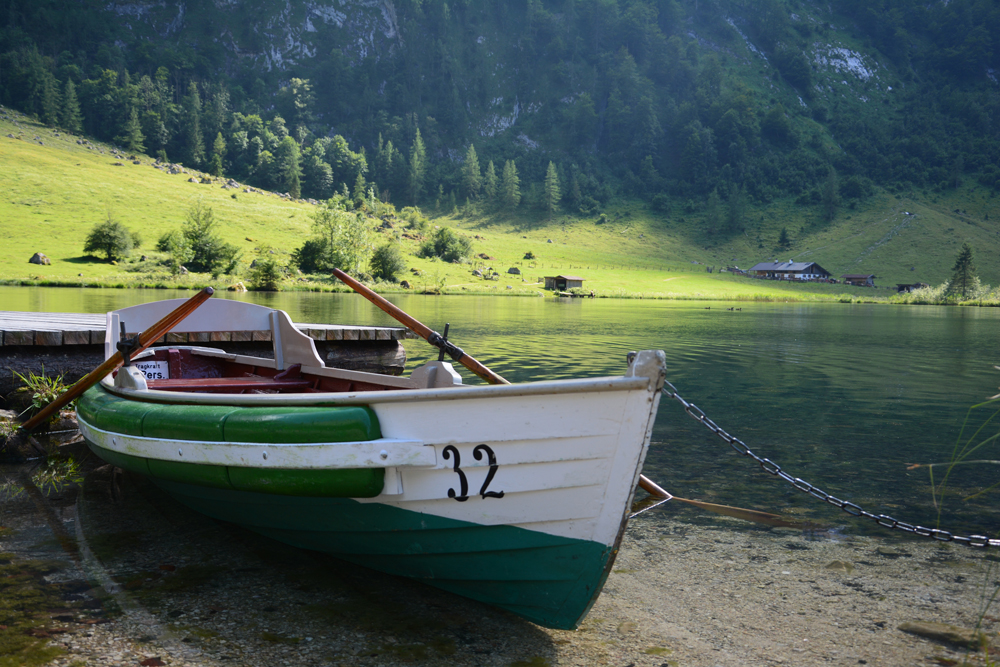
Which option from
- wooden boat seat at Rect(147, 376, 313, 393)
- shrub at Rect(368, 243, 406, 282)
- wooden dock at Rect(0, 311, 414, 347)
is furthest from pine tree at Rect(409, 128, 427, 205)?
wooden boat seat at Rect(147, 376, 313, 393)

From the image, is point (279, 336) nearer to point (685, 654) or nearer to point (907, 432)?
point (685, 654)

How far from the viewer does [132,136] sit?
15162cm

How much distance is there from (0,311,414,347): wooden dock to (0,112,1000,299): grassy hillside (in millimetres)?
49231

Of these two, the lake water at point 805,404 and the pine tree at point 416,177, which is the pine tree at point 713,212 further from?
the lake water at point 805,404

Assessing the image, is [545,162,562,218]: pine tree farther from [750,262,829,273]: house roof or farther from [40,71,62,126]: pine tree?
[40,71,62,126]: pine tree

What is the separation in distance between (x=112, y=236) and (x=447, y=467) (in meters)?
75.5

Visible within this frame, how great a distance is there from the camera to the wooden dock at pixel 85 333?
361 inches

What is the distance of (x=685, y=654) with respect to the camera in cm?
391

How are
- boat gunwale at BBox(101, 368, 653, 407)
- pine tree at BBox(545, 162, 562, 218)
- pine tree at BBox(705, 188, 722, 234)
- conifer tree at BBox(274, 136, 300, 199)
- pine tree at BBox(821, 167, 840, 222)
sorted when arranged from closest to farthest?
boat gunwale at BBox(101, 368, 653, 407) < pine tree at BBox(821, 167, 840, 222) < conifer tree at BBox(274, 136, 300, 199) < pine tree at BBox(705, 188, 722, 234) < pine tree at BBox(545, 162, 562, 218)

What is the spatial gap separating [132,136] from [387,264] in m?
106

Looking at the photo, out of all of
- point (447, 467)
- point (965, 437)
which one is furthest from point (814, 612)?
point (965, 437)

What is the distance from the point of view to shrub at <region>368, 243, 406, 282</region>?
79.1m

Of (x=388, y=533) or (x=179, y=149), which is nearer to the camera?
(x=388, y=533)

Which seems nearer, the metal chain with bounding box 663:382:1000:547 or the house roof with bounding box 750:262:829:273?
the metal chain with bounding box 663:382:1000:547
